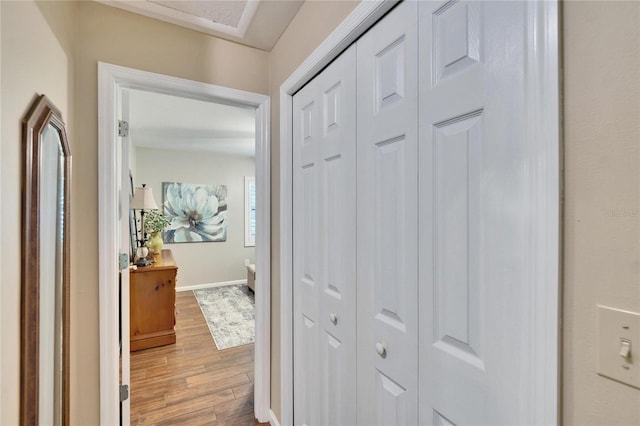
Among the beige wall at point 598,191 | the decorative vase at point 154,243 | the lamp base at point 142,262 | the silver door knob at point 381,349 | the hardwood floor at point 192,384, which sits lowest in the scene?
the hardwood floor at point 192,384

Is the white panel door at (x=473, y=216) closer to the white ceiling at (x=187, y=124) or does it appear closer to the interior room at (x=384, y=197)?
the interior room at (x=384, y=197)

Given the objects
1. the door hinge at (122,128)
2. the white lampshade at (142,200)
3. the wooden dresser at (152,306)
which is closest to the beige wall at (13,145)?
the door hinge at (122,128)

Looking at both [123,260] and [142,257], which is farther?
[142,257]

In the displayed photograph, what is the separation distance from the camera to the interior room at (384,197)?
1.64ft

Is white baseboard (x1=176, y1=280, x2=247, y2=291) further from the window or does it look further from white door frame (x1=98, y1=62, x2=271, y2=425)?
white door frame (x1=98, y1=62, x2=271, y2=425)

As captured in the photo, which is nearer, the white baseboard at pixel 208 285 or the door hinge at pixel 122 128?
the door hinge at pixel 122 128

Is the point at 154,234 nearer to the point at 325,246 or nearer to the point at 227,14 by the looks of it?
the point at 227,14

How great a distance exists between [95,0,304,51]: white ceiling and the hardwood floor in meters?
2.43

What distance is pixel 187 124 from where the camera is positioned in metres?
3.61

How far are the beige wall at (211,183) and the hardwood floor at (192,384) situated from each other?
2.08 metres

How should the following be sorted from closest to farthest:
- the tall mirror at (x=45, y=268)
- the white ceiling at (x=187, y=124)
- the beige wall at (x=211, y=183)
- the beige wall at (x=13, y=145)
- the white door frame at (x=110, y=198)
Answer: the beige wall at (x=13, y=145) → the tall mirror at (x=45, y=268) → the white door frame at (x=110, y=198) → the white ceiling at (x=187, y=124) → the beige wall at (x=211, y=183)

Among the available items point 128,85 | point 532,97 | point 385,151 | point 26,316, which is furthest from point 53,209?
point 532,97

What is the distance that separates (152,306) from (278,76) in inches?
105

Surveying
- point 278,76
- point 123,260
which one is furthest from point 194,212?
point 278,76
